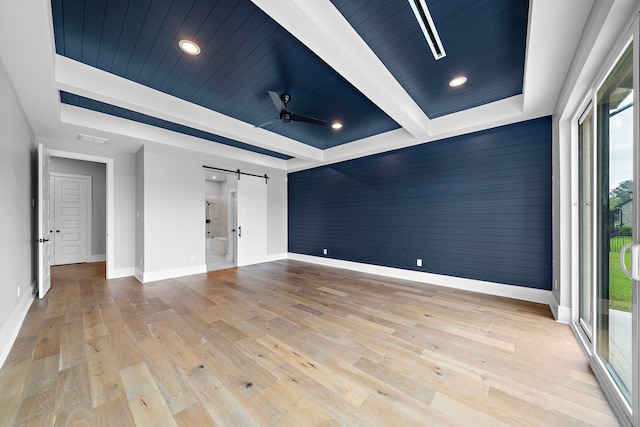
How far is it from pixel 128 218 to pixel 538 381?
21.7ft

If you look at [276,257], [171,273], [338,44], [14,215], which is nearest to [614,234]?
[338,44]

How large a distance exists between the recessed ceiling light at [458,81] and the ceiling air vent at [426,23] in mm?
882

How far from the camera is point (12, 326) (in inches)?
95.8

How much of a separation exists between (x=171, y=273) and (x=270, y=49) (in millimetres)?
4417

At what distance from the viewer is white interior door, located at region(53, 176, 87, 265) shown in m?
6.31

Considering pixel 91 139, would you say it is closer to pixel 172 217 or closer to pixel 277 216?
pixel 172 217

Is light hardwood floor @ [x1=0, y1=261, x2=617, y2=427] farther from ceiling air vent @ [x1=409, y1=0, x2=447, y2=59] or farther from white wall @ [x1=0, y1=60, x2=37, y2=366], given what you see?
ceiling air vent @ [x1=409, y1=0, x2=447, y2=59]

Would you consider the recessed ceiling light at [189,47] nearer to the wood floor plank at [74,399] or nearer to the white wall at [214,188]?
the wood floor plank at [74,399]

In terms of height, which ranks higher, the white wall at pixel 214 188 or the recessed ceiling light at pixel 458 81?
the recessed ceiling light at pixel 458 81

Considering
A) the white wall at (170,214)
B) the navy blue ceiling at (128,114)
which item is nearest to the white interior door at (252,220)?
the white wall at (170,214)

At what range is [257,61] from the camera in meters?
2.61

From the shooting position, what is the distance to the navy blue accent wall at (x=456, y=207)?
3.49 m

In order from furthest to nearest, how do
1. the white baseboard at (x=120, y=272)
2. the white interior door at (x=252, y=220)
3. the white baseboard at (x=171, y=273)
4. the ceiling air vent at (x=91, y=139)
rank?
the white interior door at (x=252, y=220) → the white baseboard at (x=120, y=272) → the white baseboard at (x=171, y=273) → the ceiling air vent at (x=91, y=139)

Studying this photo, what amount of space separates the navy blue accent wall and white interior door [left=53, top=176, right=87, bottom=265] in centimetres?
654
